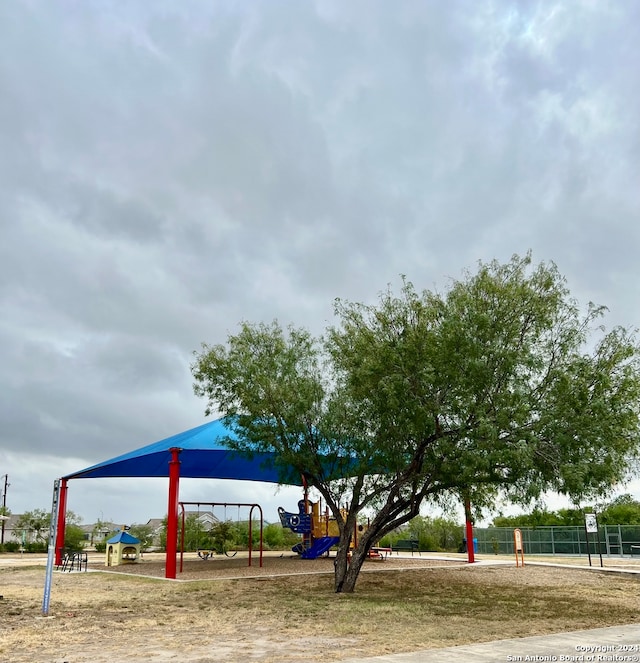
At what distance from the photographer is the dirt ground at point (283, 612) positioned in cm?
919

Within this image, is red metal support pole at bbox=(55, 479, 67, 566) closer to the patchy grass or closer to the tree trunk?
the patchy grass

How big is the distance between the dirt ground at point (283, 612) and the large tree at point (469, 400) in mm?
2233

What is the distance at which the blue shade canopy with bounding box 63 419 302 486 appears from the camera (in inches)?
882

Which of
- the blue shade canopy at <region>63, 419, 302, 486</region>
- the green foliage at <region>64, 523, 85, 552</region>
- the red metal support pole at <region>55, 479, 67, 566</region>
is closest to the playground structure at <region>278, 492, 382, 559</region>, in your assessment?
the blue shade canopy at <region>63, 419, 302, 486</region>

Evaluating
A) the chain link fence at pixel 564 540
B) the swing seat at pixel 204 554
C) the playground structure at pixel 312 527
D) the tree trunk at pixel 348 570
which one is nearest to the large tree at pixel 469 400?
the tree trunk at pixel 348 570

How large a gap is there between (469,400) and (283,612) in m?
5.38

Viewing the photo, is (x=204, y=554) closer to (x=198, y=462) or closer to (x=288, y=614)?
(x=198, y=462)

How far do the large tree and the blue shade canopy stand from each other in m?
3.19

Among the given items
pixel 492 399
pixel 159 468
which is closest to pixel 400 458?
pixel 492 399

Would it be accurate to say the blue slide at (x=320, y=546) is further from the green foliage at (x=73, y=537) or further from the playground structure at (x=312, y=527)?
the green foliage at (x=73, y=537)

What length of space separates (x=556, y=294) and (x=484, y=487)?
463 cm

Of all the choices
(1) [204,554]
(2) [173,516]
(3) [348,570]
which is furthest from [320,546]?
(3) [348,570]

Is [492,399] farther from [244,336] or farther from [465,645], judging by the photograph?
[244,336]

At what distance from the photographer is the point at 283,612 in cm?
1316
